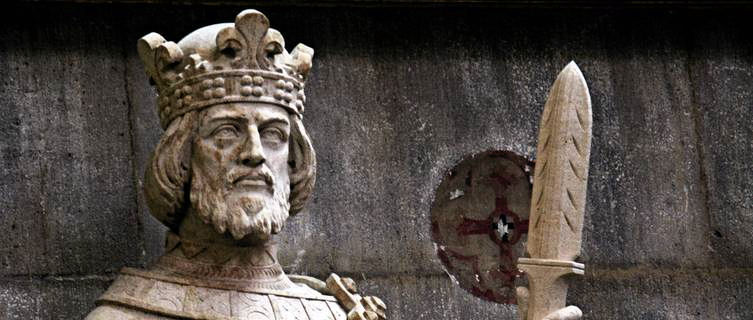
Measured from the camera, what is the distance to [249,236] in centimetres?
842

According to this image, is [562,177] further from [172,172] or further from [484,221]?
[484,221]

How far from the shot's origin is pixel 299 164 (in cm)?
867

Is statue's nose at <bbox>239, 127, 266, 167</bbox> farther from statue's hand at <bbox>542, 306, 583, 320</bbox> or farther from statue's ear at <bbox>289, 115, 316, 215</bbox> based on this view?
statue's hand at <bbox>542, 306, 583, 320</bbox>

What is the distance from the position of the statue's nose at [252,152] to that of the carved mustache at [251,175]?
0.03m

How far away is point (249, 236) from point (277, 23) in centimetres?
159

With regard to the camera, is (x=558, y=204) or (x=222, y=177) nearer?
(x=558, y=204)

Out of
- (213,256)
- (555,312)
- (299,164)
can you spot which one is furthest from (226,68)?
(555,312)

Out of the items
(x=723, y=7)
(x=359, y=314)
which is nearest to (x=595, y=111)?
(x=723, y=7)

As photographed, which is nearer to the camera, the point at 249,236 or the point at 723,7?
the point at 249,236

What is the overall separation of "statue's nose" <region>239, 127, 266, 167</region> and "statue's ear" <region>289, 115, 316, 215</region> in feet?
0.81

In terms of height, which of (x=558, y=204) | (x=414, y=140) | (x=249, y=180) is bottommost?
(x=558, y=204)

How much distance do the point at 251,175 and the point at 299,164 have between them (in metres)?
0.31

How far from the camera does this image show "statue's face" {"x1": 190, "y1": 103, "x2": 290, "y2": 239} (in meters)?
8.38

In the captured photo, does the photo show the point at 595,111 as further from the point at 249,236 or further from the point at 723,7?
the point at 249,236
